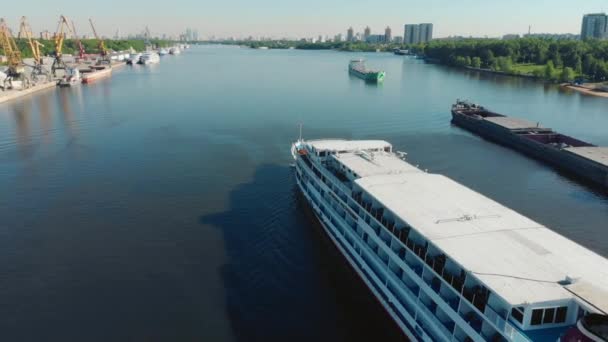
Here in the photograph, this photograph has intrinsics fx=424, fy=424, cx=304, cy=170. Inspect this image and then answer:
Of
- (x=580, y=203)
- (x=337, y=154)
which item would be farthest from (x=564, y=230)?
(x=337, y=154)

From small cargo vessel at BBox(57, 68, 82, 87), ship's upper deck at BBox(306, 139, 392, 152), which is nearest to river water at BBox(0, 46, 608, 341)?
ship's upper deck at BBox(306, 139, 392, 152)

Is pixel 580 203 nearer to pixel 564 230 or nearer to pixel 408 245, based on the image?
pixel 564 230

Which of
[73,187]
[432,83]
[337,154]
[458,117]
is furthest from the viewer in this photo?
[432,83]

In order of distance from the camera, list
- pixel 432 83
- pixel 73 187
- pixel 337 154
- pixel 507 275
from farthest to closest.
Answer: pixel 432 83
pixel 73 187
pixel 337 154
pixel 507 275

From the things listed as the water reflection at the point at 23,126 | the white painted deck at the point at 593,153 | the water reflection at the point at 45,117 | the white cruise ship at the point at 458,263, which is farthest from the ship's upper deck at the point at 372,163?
the water reflection at the point at 45,117

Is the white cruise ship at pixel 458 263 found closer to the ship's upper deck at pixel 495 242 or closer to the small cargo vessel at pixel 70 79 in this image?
the ship's upper deck at pixel 495 242

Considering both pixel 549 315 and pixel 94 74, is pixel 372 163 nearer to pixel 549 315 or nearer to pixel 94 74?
pixel 549 315

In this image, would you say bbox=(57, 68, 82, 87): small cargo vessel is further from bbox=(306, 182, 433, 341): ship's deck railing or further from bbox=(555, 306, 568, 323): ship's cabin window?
bbox=(555, 306, 568, 323): ship's cabin window
